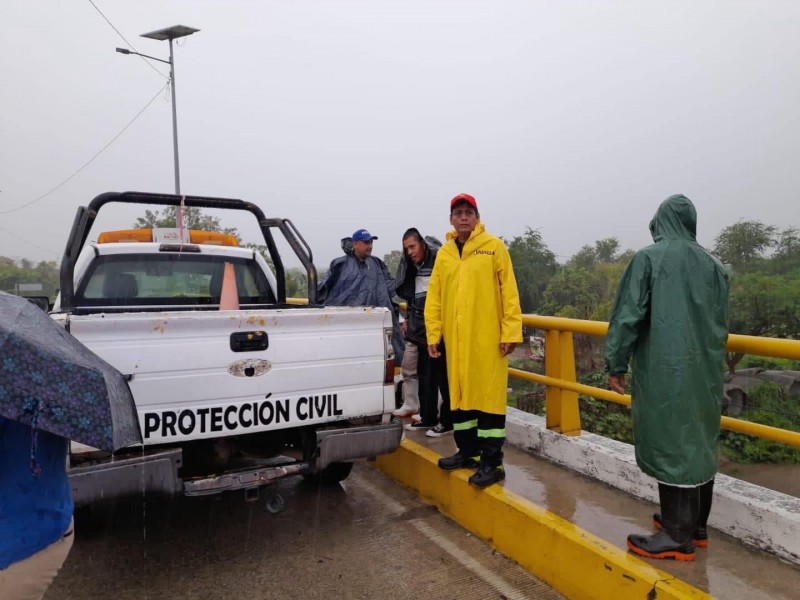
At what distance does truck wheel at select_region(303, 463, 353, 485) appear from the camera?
162 inches

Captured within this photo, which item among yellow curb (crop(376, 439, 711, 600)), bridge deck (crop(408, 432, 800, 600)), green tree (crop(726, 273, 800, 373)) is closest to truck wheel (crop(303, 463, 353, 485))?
yellow curb (crop(376, 439, 711, 600))

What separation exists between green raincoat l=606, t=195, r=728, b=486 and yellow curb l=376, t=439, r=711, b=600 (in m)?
0.42

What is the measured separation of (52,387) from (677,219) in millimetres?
2463

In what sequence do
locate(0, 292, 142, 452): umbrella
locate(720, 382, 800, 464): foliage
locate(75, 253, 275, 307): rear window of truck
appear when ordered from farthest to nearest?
1. locate(720, 382, 800, 464): foliage
2. locate(75, 253, 275, 307): rear window of truck
3. locate(0, 292, 142, 452): umbrella

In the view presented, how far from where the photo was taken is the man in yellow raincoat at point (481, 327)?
3436 millimetres

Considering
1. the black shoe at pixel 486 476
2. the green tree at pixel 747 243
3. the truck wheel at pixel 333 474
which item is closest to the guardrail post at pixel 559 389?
the black shoe at pixel 486 476

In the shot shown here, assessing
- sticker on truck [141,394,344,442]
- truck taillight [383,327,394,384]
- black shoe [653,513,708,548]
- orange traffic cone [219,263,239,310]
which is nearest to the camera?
black shoe [653,513,708,548]

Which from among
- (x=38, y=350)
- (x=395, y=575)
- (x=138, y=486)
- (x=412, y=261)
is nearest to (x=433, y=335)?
(x=412, y=261)

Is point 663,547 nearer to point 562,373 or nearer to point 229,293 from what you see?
point 562,373

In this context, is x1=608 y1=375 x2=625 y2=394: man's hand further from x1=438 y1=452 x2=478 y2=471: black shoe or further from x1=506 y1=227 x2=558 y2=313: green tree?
x1=506 y1=227 x2=558 y2=313: green tree

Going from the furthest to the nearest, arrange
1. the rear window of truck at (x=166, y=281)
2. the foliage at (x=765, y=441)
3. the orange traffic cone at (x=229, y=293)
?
the foliage at (x=765, y=441) < the orange traffic cone at (x=229, y=293) < the rear window of truck at (x=166, y=281)

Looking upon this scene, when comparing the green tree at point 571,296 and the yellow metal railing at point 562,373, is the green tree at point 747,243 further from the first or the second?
the yellow metal railing at point 562,373

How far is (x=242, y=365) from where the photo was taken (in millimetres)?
3025

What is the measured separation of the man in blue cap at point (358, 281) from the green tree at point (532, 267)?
14.1m
